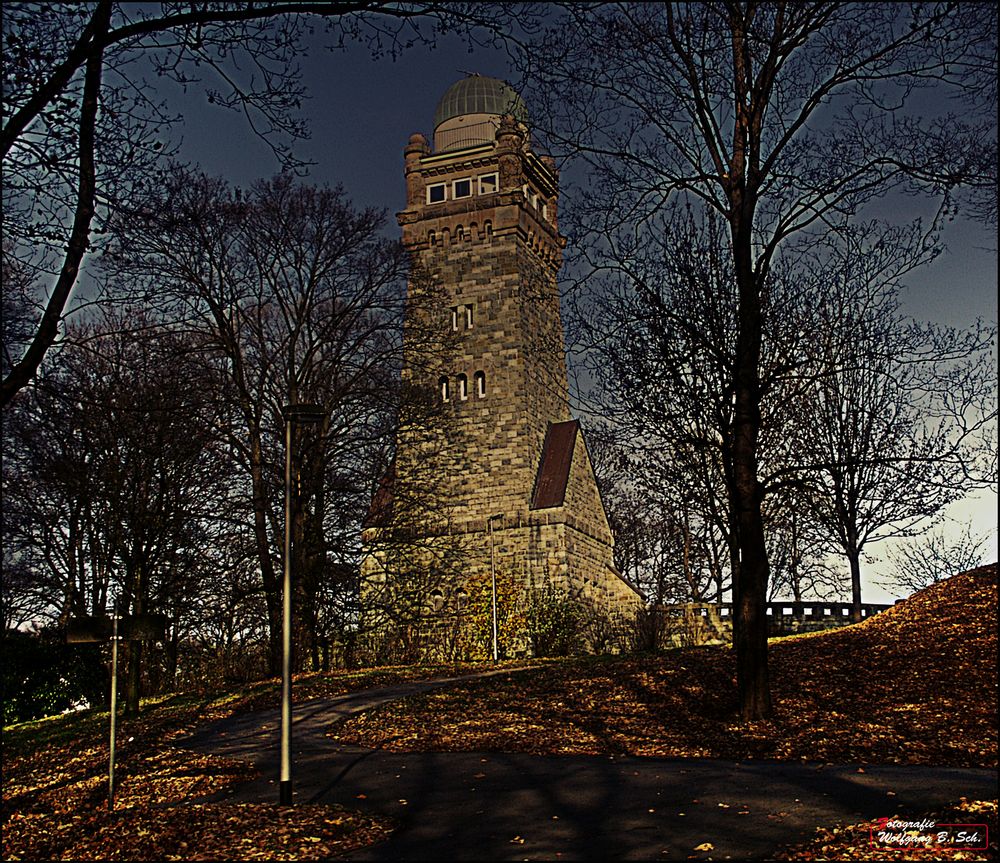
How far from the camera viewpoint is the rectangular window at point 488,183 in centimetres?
4397

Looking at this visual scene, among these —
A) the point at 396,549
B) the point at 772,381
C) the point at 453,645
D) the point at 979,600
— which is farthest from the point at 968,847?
the point at 453,645

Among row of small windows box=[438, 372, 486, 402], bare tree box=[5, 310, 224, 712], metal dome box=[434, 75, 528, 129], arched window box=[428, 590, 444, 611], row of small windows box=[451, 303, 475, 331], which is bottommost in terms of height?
arched window box=[428, 590, 444, 611]

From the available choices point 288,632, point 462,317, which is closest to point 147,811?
point 288,632

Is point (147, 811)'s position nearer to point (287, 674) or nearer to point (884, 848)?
point (287, 674)

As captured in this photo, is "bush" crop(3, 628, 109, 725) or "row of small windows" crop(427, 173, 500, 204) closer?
"bush" crop(3, 628, 109, 725)

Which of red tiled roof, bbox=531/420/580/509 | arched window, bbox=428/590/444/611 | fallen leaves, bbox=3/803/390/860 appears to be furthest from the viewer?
red tiled roof, bbox=531/420/580/509

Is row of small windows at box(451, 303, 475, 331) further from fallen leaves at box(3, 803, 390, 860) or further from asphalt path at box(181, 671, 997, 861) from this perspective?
fallen leaves at box(3, 803, 390, 860)

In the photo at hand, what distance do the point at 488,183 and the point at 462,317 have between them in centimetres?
606

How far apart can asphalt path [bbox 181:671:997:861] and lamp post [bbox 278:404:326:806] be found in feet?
2.19

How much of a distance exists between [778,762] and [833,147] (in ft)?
30.1

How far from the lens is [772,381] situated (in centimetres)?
1531

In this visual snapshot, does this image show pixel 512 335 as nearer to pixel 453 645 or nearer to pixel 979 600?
pixel 453 645

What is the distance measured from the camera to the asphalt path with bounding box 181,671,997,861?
872 cm

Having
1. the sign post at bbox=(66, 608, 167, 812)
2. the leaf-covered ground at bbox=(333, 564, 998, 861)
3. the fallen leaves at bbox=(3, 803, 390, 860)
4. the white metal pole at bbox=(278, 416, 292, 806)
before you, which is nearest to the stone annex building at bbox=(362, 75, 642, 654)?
the leaf-covered ground at bbox=(333, 564, 998, 861)
